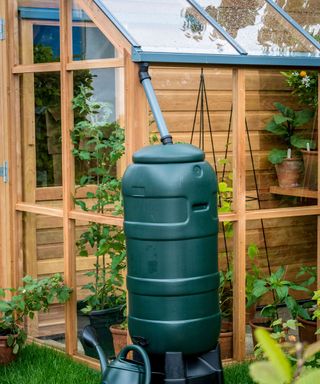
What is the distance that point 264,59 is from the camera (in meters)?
4.15

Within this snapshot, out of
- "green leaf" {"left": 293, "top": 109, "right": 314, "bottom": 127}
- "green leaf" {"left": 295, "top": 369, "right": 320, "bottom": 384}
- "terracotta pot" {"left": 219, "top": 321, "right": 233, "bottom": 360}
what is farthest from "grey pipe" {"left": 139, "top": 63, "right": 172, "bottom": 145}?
"green leaf" {"left": 295, "top": 369, "right": 320, "bottom": 384}

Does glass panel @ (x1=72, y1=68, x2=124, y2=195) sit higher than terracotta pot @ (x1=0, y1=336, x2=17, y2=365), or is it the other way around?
glass panel @ (x1=72, y1=68, x2=124, y2=195)

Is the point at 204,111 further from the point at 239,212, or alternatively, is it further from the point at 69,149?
the point at 69,149

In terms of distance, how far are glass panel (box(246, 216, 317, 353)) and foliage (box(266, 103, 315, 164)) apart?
392mm

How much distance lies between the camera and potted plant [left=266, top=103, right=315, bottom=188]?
4.31 meters

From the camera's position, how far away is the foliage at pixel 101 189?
4.06 m

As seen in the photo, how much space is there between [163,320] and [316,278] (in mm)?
1581

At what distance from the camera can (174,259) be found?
311 cm

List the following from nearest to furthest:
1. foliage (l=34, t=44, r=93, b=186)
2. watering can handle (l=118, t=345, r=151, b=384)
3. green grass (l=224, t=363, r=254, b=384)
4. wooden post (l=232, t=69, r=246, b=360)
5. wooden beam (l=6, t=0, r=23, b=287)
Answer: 1. watering can handle (l=118, t=345, r=151, b=384)
2. green grass (l=224, t=363, r=254, b=384)
3. wooden post (l=232, t=69, r=246, b=360)
4. foliage (l=34, t=44, r=93, b=186)
5. wooden beam (l=6, t=0, r=23, b=287)

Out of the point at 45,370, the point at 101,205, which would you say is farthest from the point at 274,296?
the point at 45,370

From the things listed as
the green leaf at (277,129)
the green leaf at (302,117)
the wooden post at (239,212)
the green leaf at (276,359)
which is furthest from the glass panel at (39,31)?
the green leaf at (276,359)

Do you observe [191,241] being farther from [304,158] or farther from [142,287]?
[304,158]

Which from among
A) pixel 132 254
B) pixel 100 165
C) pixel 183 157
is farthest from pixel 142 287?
pixel 100 165

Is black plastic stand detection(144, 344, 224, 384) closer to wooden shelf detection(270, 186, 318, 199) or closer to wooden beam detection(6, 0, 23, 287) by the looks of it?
wooden shelf detection(270, 186, 318, 199)
